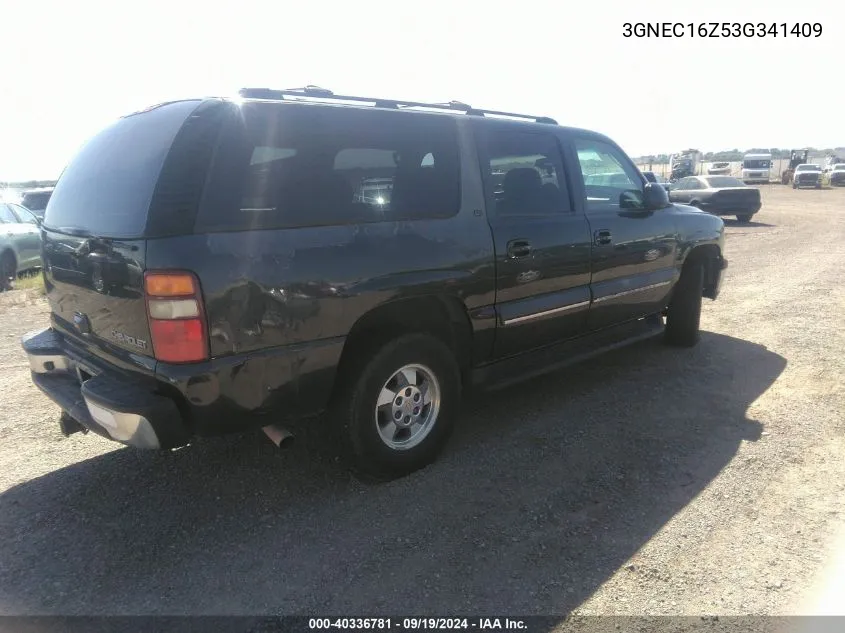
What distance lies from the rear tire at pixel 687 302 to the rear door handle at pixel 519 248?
242 cm

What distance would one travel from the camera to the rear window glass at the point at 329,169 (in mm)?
2578

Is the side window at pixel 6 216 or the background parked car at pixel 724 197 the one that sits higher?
the side window at pixel 6 216

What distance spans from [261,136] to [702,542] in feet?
8.98

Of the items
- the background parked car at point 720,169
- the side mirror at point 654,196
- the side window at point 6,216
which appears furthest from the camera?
the background parked car at point 720,169

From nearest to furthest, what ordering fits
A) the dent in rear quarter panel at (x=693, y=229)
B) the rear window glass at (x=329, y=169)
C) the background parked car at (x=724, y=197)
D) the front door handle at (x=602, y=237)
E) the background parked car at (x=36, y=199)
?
the rear window glass at (x=329, y=169)
the front door handle at (x=602, y=237)
the dent in rear quarter panel at (x=693, y=229)
the background parked car at (x=36, y=199)
the background parked car at (x=724, y=197)

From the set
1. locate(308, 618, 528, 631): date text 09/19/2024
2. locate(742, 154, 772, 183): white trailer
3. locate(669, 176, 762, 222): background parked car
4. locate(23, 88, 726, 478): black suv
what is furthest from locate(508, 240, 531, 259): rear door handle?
locate(742, 154, 772, 183): white trailer

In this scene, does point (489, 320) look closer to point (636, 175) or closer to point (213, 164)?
point (213, 164)

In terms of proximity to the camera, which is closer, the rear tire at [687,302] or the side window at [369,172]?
the side window at [369,172]

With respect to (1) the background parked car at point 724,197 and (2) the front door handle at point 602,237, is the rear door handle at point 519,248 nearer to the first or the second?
(2) the front door handle at point 602,237

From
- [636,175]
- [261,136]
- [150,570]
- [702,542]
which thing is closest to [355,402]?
[150,570]

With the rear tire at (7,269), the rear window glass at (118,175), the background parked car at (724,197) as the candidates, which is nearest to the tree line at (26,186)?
the rear tire at (7,269)

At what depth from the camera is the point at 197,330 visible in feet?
8.12

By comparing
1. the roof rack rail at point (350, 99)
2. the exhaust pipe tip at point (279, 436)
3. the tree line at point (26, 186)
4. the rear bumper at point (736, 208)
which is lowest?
the rear bumper at point (736, 208)

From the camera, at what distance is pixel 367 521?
9.62 ft
